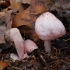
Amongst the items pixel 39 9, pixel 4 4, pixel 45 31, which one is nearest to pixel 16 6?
pixel 4 4

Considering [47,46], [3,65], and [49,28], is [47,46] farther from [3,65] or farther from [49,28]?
[3,65]

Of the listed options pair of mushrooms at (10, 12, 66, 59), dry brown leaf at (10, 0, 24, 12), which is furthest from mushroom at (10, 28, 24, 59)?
dry brown leaf at (10, 0, 24, 12)

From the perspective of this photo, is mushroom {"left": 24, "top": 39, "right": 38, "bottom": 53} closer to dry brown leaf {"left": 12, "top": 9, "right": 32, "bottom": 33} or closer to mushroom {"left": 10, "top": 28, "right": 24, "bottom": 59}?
mushroom {"left": 10, "top": 28, "right": 24, "bottom": 59}

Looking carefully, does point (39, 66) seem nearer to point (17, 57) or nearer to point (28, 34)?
point (17, 57)

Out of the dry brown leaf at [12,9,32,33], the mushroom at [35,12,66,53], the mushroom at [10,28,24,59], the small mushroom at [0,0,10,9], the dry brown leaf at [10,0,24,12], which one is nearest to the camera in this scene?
the mushroom at [35,12,66,53]

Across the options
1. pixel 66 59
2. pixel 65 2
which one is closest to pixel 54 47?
pixel 66 59

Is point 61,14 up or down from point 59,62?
up

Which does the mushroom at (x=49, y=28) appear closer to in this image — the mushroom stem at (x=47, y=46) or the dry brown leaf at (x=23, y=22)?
the mushroom stem at (x=47, y=46)

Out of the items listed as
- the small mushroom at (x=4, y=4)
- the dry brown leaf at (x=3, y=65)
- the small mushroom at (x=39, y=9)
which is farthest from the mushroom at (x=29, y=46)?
the small mushroom at (x=4, y=4)
